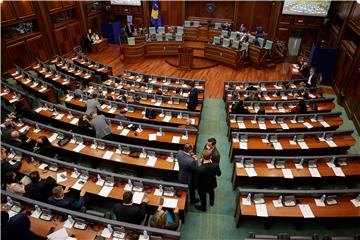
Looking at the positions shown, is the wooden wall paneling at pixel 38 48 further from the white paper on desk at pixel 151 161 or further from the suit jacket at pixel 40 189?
the white paper on desk at pixel 151 161

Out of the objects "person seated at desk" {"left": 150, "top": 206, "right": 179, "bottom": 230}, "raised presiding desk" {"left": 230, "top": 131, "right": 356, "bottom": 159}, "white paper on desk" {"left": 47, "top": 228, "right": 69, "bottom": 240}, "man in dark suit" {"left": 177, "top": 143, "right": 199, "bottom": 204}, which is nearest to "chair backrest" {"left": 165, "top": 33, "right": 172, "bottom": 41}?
"raised presiding desk" {"left": 230, "top": 131, "right": 356, "bottom": 159}

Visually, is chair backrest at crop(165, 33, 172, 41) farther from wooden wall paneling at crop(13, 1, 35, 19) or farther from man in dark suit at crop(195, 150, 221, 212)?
man in dark suit at crop(195, 150, 221, 212)

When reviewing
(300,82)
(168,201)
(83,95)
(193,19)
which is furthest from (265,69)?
(168,201)

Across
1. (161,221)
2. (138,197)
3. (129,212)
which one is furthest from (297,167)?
(129,212)

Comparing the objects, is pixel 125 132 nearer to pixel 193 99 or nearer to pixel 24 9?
pixel 193 99

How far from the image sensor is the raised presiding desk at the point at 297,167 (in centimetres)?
555

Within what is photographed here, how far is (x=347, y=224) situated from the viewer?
18.0 ft

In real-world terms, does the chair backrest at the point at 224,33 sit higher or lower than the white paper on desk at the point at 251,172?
higher

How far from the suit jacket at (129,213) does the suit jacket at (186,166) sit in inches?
43.0

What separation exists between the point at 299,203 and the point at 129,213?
3210 mm

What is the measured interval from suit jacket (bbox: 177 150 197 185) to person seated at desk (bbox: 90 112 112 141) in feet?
8.03

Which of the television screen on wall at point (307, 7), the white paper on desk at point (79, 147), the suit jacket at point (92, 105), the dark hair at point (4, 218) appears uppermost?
the television screen on wall at point (307, 7)

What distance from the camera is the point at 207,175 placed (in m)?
4.96

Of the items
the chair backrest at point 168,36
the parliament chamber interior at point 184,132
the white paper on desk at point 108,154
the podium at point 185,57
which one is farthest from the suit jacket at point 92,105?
the chair backrest at point 168,36
